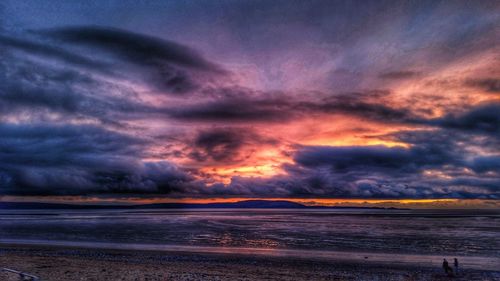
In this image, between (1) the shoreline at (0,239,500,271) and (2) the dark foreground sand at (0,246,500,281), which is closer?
(2) the dark foreground sand at (0,246,500,281)

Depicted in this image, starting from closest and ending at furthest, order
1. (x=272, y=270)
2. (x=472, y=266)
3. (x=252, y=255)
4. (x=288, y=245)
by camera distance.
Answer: (x=272, y=270) → (x=472, y=266) → (x=252, y=255) → (x=288, y=245)

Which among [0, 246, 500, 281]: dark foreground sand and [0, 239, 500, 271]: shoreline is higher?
[0, 246, 500, 281]: dark foreground sand

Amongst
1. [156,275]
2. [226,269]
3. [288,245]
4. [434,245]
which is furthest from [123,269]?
[434,245]

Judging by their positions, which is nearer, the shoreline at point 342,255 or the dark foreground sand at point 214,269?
the dark foreground sand at point 214,269

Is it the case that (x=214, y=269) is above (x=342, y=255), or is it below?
above

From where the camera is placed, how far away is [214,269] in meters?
33.1

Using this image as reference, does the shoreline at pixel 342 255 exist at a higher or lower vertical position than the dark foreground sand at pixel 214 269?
lower

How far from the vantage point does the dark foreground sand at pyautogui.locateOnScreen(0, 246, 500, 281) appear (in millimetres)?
28234

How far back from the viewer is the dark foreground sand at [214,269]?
28234 millimetres

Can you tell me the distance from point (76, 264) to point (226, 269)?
44.4 feet

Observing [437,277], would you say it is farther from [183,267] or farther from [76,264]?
[76,264]

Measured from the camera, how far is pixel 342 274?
104 feet

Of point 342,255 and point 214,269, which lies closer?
point 214,269

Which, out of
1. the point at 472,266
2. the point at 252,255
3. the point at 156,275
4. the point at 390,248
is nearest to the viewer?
the point at 156,275
